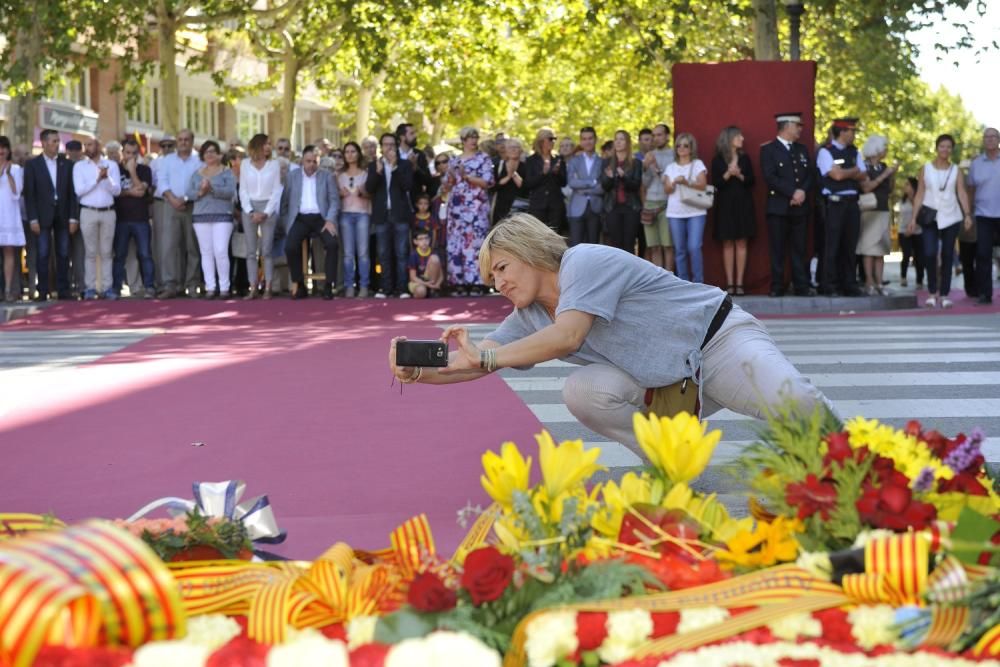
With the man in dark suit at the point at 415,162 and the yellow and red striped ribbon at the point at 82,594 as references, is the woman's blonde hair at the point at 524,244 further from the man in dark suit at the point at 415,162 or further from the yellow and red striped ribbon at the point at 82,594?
the man in dark suit at the point at 415,162

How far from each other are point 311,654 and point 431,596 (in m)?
0.29

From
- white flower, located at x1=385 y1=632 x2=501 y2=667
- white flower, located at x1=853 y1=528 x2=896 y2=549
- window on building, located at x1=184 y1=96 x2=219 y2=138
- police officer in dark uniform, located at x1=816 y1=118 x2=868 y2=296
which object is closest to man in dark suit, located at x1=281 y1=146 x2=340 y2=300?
police officer in dark uniform, located at x1=816 y1=118 x2=868 y2=296

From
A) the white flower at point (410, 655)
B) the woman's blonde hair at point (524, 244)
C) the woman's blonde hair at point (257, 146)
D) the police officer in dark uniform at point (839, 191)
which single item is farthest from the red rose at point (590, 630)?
the woman's blonde hair at point (257, 146)

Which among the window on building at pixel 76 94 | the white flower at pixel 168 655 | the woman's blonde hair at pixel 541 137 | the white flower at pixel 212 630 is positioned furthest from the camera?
the window on building at pixel 76 94

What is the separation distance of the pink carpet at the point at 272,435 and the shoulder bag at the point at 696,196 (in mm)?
5103

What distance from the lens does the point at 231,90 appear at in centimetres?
4041

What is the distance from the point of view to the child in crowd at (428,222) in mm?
19297

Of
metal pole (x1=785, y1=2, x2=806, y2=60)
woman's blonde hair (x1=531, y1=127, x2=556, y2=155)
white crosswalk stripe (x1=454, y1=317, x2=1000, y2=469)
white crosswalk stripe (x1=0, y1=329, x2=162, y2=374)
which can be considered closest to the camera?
white crosswalk stripe (x1=454, y1=317, x2=1000, y2=469)

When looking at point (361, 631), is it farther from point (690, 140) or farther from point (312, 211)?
point (312, 211)

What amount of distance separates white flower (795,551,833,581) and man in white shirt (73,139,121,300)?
679 inches

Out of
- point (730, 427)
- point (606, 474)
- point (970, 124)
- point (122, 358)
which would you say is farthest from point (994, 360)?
point (970, 124)

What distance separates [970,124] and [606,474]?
365 feet

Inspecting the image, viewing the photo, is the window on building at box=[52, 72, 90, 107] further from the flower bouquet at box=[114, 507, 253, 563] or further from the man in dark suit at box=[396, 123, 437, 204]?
the flower bouquet at box=[114, 507, 253, 563]

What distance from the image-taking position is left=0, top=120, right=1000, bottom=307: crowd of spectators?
1822 cm
